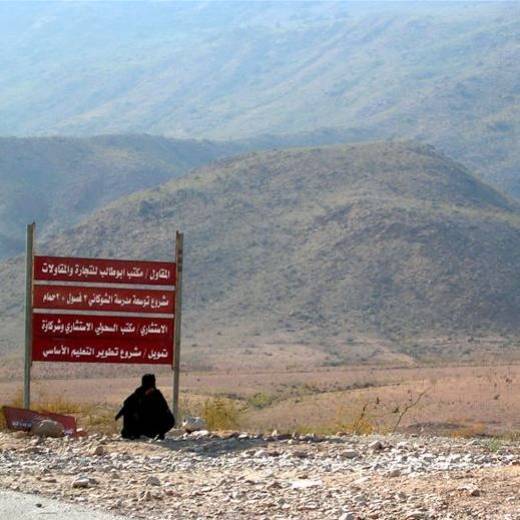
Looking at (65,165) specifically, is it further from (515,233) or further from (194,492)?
(194,492)

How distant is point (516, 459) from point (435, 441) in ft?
A: 6.97

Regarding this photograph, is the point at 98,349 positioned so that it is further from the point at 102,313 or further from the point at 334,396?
the point at 334,396

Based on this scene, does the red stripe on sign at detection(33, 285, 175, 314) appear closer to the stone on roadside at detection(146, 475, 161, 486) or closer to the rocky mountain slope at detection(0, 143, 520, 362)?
the stone on roadside at detection(146, 475, 161, 486)

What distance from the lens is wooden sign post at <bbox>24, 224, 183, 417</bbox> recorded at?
15625mm

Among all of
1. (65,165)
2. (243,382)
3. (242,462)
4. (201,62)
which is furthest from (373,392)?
(201,62)

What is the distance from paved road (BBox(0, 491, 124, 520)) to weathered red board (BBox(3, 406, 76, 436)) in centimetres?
420

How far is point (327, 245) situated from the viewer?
57969 millimetres

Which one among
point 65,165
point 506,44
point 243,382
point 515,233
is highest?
point 506,44

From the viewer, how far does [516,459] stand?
12.2 meters

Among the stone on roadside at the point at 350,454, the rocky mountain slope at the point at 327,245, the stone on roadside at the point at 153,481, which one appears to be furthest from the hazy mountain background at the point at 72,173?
the stone on roadside at the point at 153,481

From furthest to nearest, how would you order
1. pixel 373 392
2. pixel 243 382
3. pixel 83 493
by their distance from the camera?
pixel 243 382, pixel 373 392, pixel 83 493

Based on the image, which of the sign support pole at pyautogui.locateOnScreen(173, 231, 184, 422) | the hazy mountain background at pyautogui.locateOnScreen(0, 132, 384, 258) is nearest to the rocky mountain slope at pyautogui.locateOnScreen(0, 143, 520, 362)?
the hazy mountain background at pyautogui.locateOnScreen(0, 132, 384, 258)

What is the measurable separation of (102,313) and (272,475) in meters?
4.71

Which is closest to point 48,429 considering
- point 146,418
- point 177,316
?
point 146,418
